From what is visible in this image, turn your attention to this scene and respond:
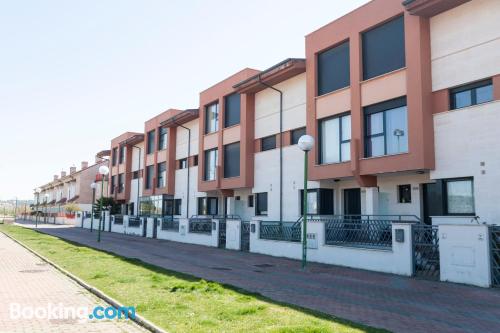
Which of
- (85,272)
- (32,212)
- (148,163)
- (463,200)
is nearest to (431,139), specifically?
(463,200)

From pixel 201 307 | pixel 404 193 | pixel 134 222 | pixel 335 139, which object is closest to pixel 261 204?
pixel 335 139

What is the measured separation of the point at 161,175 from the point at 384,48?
2507cm

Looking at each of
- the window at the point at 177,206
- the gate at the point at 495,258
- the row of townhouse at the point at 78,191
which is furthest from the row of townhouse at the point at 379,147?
the row of townhouse at the point at 78,191

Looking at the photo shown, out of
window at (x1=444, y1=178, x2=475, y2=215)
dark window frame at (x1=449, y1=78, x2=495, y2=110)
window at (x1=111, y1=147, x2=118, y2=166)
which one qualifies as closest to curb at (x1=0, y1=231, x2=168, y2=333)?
window at (x1=444, y1=178, x2=475, y2=215)

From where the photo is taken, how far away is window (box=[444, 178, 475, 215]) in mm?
14961

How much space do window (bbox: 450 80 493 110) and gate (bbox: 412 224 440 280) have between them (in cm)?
523

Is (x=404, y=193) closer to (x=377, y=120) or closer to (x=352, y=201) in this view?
(x=352, y=201)

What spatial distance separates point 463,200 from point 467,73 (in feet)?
14.4

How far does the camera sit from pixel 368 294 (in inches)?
400

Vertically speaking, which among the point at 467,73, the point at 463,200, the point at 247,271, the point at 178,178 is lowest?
the point at 247,271

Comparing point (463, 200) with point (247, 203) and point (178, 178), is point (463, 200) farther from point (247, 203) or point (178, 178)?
point (178, 178)

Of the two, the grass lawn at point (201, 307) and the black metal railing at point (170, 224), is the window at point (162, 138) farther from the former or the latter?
the grass lawn at point (201, 307)

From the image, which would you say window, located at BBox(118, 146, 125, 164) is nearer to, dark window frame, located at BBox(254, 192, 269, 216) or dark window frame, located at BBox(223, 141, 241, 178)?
dark window frame, located at BBox(223, 141, 241, 178)

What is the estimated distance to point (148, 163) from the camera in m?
40.9
